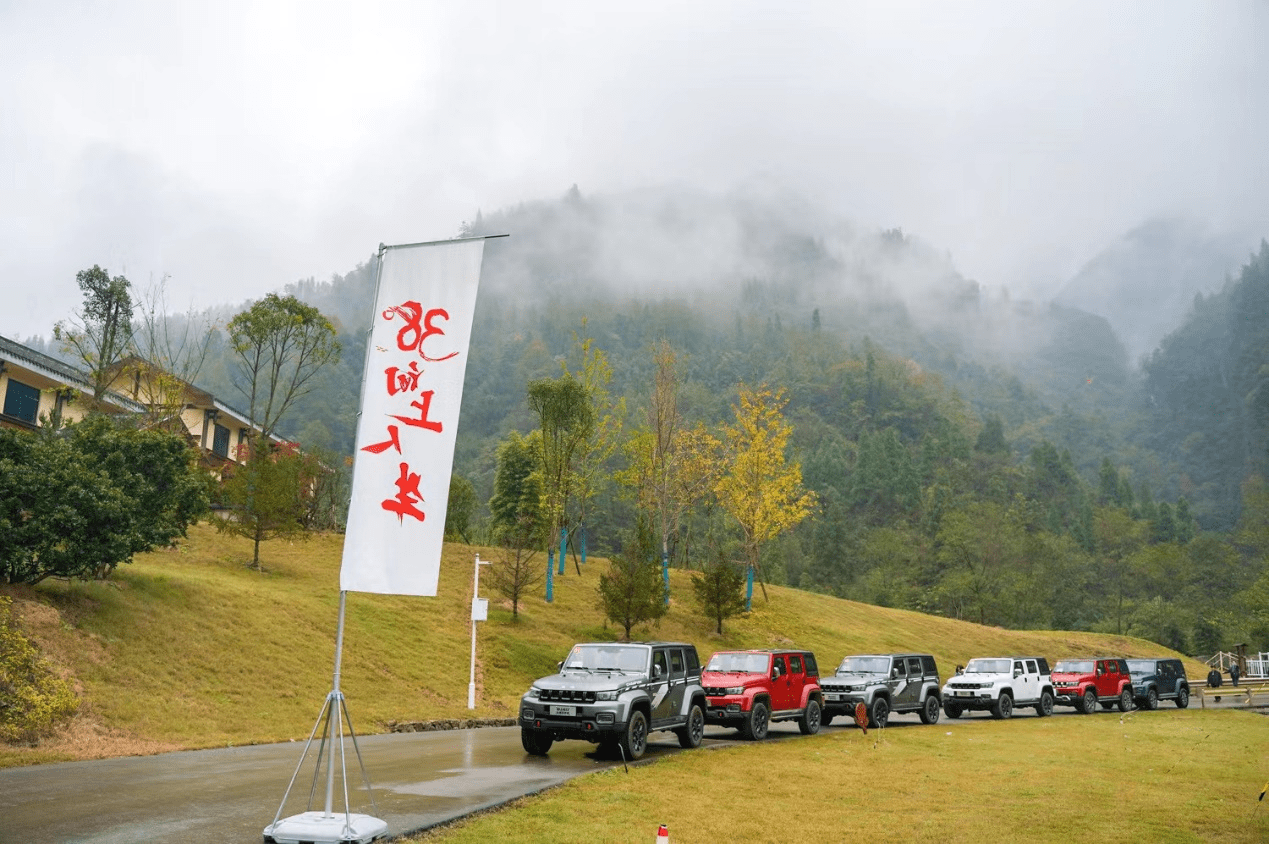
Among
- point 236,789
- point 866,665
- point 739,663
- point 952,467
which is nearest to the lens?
point 236,789

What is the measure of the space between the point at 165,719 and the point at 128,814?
9.06m

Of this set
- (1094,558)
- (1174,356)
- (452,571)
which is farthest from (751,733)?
(1174,356)

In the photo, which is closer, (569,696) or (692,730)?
(569,696)

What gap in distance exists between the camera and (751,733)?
57.6 feet

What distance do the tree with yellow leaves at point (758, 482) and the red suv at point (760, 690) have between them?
23.5 m

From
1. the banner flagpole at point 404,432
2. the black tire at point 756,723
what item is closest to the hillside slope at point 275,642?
the black tire at point 756,723

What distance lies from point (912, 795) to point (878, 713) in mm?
9890

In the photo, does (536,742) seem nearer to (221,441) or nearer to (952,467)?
(221,441)

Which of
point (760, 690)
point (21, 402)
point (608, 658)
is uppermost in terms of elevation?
point (21, 402)

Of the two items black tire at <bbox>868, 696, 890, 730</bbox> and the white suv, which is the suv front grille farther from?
the white suv

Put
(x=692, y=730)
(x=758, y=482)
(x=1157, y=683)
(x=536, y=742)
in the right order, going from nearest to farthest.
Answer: (x=536, y=742) < (x=692, y=730) < (x=1157, y=683) < (x=758, y=482)

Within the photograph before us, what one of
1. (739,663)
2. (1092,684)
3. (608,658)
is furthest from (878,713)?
(1092,684)

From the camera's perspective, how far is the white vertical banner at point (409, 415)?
336 inches

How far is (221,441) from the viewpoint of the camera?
5244 cm
